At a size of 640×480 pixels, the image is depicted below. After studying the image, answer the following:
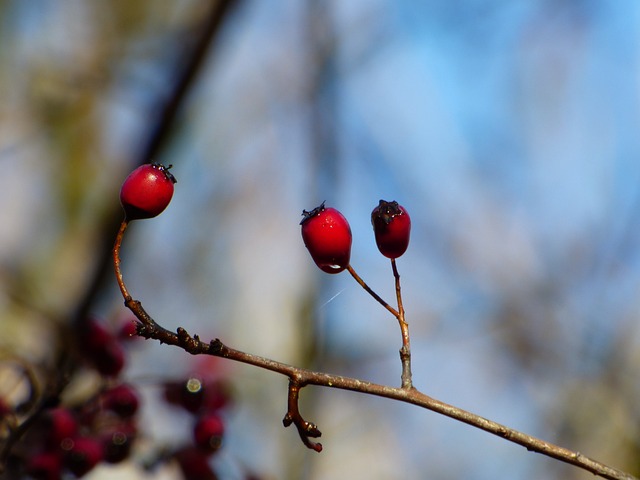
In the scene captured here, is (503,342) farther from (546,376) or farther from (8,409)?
(8,409)

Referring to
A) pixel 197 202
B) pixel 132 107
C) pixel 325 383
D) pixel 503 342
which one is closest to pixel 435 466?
pixel 503 342

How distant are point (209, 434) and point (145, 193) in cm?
74

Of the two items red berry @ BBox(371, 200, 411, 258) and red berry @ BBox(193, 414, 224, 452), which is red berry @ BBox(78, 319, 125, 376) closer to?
red berry @ BBox(193, 414, 224, 452)

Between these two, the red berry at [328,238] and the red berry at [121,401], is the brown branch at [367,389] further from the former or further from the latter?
the red berry at [121,401]

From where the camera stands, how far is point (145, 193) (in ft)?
3.61

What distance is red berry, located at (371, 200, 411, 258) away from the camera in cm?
119

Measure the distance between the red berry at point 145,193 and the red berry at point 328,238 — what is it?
225 mm

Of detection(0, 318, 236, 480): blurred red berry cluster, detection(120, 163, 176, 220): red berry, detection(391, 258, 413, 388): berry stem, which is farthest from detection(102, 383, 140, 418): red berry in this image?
detection(391, 258, 413, 388): berry stem

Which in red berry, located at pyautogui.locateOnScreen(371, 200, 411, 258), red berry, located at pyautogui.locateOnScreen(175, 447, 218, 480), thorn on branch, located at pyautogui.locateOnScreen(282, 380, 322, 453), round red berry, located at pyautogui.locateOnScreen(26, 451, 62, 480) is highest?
red berry, located at pyautogui.locateOnScreen(371, 200, 411, 258)

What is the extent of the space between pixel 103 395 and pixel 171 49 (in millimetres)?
2035

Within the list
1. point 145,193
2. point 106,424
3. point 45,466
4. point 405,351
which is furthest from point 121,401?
point 405,351

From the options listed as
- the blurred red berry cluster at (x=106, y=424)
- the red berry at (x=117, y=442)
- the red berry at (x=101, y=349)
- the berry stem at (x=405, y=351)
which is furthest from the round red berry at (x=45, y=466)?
the berry stem at (x=405, y=351)

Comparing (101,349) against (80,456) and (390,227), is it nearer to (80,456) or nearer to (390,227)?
(80,456)

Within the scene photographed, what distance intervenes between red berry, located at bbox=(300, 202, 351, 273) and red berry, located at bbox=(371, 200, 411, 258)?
0.17 ft
